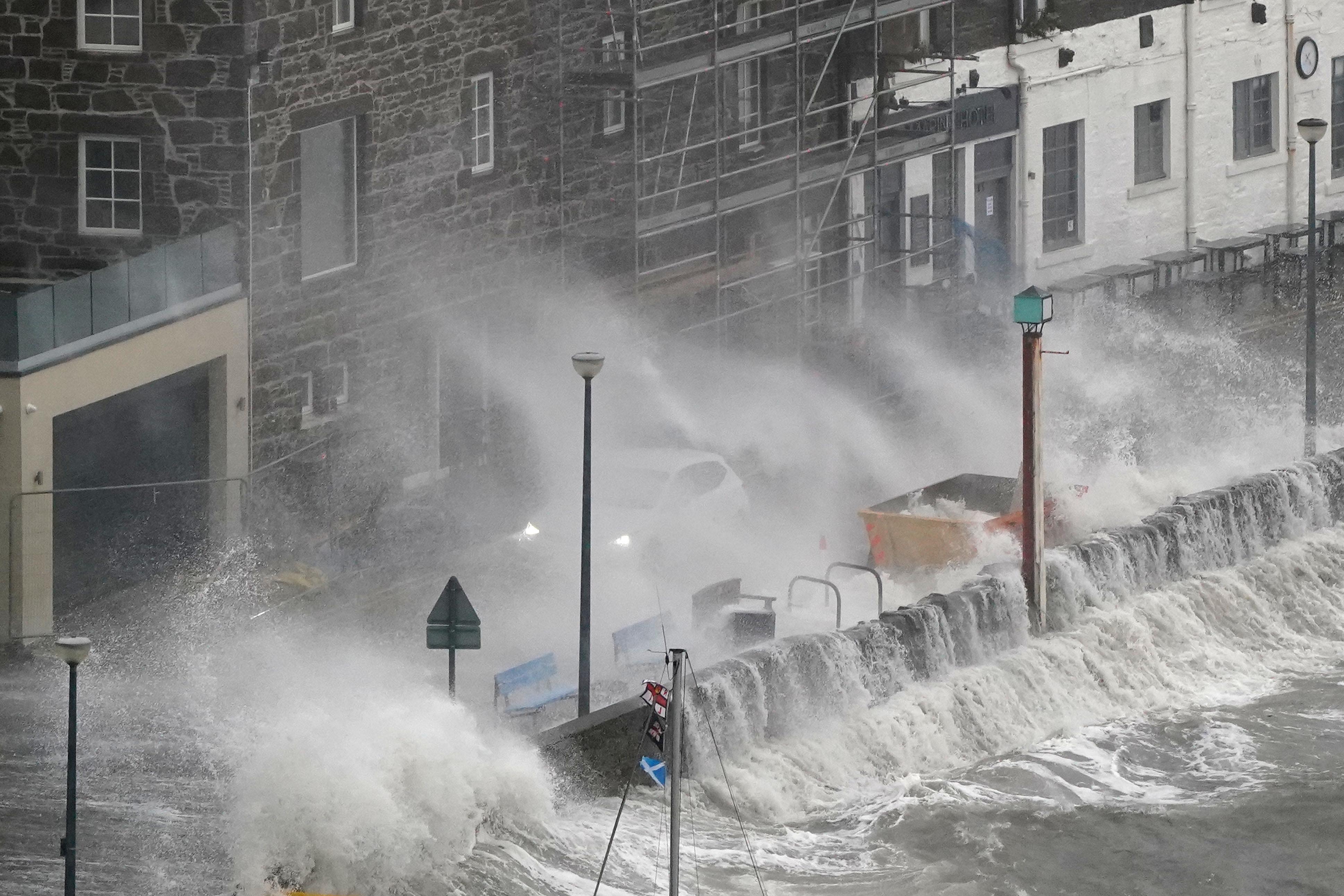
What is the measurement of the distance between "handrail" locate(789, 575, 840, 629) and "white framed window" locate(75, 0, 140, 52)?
889cm

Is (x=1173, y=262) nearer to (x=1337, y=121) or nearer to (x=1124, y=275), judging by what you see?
A: (x=1124, y=275)

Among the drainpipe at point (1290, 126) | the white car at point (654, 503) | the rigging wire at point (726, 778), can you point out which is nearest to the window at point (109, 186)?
the white car at point (654, 503)

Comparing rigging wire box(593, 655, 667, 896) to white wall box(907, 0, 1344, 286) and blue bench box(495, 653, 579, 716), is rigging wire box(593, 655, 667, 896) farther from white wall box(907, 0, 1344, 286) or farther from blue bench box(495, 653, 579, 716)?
white wall box(907, 0, 1344, 286)

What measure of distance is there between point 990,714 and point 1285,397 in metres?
13.5

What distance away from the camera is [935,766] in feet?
89.7

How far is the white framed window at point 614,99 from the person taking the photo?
34.9 metres

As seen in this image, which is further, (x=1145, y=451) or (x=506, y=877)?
(x=1145, y=451)

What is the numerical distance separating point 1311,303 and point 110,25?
15.0 meters

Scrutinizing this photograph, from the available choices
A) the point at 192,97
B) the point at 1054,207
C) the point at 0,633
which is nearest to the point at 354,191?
the point at 192,97

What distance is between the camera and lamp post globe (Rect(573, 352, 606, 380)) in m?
25.3

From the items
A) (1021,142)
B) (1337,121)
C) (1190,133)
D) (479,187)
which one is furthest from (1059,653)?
(1337,121)

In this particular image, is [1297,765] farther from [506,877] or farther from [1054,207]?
[1054,207]

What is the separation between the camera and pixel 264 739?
25062 mm

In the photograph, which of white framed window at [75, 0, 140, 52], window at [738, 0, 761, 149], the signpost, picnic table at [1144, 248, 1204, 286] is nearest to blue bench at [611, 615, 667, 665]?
the signpost
